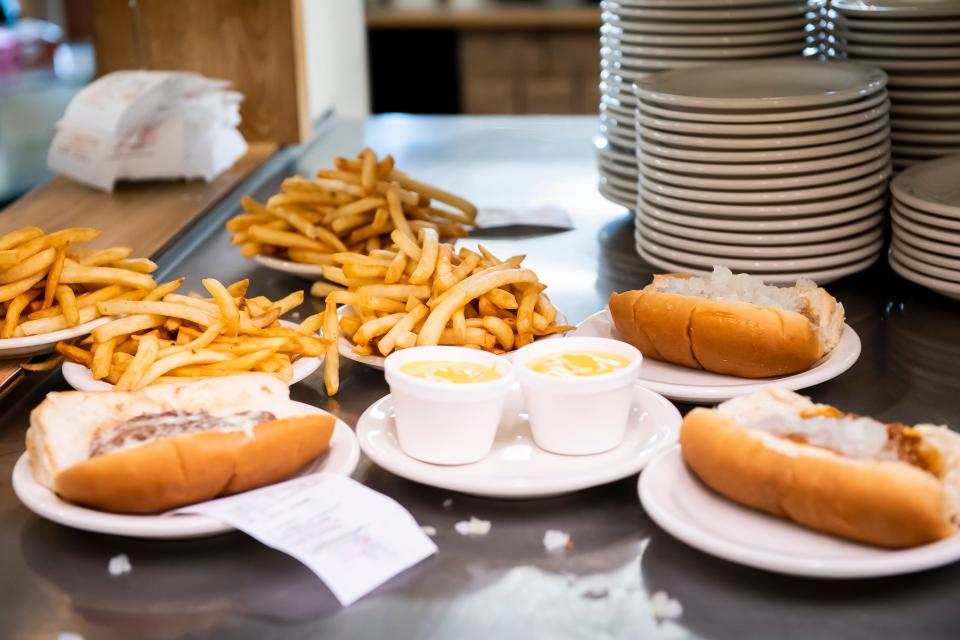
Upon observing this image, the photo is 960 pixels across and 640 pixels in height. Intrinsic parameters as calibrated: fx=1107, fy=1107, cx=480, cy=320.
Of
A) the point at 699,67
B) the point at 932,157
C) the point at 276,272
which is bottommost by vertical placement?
the point at 276,272

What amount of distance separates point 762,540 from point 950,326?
0.94m

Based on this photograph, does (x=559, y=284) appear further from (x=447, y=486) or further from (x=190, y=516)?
(x=190, y=516)

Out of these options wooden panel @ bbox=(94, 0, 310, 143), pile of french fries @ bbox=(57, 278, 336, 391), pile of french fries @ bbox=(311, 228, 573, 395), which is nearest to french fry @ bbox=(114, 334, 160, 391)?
pile of french fries @ bbox=(57, 278, 336, 391)

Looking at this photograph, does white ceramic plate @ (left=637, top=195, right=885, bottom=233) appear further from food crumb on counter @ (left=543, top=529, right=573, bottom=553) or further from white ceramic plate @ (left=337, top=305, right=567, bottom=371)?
food crumb on counter @ (left=543, top=529, right=573, bottom=553)

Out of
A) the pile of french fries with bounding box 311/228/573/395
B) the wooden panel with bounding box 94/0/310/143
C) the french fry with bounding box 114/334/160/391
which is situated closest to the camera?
the french fry with bounding box 114/334/160/391

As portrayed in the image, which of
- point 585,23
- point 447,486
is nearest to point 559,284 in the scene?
point 447,486

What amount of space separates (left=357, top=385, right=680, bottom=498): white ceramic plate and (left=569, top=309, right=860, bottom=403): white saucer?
87 mm

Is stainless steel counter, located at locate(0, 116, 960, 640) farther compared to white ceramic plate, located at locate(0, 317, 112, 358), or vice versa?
white ceramic plate, located at locate(0, 317, 112, 358)

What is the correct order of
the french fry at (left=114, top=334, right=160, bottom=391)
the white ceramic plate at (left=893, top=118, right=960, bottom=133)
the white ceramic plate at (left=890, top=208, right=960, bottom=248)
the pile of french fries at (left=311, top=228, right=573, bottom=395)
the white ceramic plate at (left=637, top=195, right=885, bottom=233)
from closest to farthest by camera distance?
the french fry at (left=114, top=334, right=160, bottom=391)
the pile of french fries at (left=311, top=228, right=573, bottom=395)
the white ceramic plate at (left=890, top=208, right=960, bottom=248)
the white ceramic plate at (left=637, top=195, right=885, bottom=233)
the white ceramic plate at (left=893, top=118, right=960, bottom=133)

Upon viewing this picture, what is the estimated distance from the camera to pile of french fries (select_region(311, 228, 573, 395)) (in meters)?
1.67

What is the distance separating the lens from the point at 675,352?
1662mm

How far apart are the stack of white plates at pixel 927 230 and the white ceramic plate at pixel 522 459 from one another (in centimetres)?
72

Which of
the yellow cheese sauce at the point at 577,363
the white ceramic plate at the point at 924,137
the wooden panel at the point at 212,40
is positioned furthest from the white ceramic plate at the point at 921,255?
the wooden panel at the point at 212,40

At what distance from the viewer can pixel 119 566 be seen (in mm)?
1211
